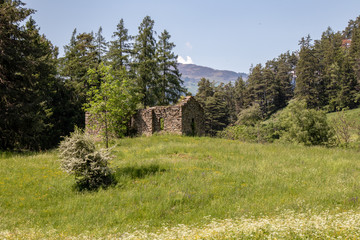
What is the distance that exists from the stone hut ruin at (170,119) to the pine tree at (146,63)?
39.7 feet

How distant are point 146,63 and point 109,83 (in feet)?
Answer: 71.0

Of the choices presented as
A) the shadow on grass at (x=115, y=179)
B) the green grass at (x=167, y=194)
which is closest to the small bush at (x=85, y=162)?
the shadow on grass at (x=115, y=179)

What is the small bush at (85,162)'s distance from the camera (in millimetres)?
9227

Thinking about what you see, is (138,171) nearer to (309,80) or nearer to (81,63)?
(81,63)

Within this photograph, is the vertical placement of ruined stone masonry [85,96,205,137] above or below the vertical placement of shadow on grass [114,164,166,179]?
above

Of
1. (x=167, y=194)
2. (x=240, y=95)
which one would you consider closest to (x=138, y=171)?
(x=167, y=194)

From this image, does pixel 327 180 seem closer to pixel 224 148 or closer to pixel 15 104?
pixel 224 148

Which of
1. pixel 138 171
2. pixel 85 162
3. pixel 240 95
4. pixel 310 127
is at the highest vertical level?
pixel 240 95

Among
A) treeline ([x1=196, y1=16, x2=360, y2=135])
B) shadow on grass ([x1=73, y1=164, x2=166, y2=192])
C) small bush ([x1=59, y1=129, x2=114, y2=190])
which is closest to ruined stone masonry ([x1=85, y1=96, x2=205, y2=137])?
shadow on grass ([x1=73, y1=164, x2=166, y2=192])

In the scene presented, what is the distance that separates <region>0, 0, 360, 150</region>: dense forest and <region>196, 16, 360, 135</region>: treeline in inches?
10.2

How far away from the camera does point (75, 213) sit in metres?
7.53

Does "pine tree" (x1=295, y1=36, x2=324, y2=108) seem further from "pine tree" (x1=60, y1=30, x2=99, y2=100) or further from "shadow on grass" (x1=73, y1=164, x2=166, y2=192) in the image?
"shadow on grass" (x1=73, y1=164, x2=166, y2=192)

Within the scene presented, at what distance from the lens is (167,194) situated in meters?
8.41

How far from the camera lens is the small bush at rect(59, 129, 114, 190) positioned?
9227mm
